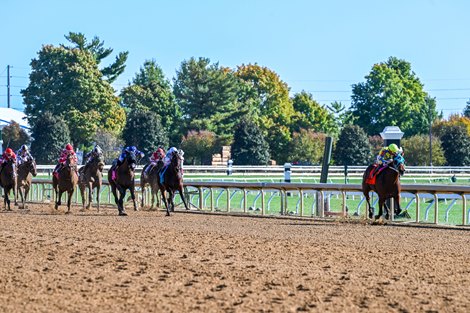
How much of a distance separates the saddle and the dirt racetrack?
1199 mm

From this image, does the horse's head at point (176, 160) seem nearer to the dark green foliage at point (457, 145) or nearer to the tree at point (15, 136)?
the dark green foliage at point (457, 145)

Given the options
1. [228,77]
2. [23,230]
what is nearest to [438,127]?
[228,77]

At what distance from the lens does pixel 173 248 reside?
45.4 ft

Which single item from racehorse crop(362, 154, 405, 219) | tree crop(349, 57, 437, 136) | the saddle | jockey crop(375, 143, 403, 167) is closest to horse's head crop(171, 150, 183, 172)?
the saddle

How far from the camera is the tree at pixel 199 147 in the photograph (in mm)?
62188

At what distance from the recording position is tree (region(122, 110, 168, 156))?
59250 millimetres

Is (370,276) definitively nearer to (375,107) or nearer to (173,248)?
(173,248)

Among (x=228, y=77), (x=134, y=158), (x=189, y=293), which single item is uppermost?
(x=228, y=77)

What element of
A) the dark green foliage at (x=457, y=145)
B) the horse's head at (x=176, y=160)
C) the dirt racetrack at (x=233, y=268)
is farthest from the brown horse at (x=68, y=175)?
the dark green foliage at (x=457, y=145)

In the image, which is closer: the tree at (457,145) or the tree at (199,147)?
the tree at (457,145)

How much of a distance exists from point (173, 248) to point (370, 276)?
3962 millimetres

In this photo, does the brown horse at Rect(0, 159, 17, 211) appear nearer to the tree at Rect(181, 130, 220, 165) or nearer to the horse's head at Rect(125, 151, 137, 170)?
the horse's head at Rect(125, 151, 137, 170)

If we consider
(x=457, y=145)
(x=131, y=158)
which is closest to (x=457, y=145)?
(x=457, y=145)

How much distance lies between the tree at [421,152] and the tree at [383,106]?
15218mm
